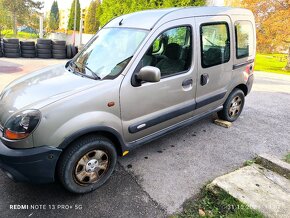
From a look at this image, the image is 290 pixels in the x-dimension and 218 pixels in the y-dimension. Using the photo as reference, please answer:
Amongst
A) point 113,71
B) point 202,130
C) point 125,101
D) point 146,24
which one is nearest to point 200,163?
point 202,130

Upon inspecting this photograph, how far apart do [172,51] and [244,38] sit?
1794 mm

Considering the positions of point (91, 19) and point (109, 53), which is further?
point (91, 19)

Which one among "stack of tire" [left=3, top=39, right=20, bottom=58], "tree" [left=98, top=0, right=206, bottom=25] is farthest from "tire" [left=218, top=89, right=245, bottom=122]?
"stack of tire" [left=3, top=39, right=20, bottom=58]

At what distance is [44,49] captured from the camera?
12961 millimetres

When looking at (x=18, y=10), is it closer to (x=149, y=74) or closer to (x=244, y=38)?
(x=244, y=38)

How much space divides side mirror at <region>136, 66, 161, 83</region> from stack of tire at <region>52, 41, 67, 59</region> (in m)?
11.7

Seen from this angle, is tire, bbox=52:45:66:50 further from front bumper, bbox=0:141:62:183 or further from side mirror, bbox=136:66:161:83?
front bumper, bbox=0:141:62:183

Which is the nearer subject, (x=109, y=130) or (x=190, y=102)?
(x=109, y=130)

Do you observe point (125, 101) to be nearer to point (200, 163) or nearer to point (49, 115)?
point (49, 115)

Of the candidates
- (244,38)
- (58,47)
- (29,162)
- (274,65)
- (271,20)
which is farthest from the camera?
(274,65)

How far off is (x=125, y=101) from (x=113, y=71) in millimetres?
397

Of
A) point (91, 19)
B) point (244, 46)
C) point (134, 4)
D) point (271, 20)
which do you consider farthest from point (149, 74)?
point (91, 19)

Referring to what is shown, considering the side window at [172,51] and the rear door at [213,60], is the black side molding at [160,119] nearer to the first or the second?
the rear door at [213,60]

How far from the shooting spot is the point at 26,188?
2.83 metres
